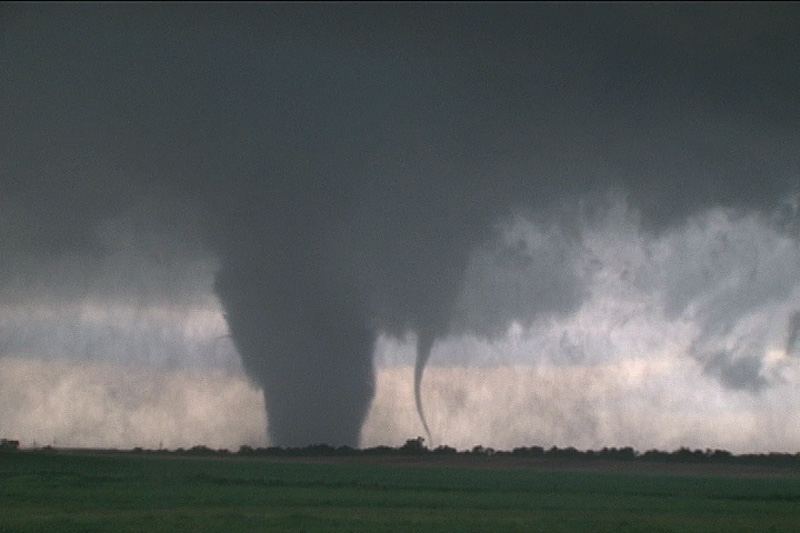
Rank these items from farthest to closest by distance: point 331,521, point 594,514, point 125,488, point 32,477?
1. point 32,477
2. point 125,488
3. point 594,514
4. point 331,521

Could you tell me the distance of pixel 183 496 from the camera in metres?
56.1

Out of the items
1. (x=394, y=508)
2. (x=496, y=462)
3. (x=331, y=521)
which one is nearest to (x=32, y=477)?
(x=394, y=508)

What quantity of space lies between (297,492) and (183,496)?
9686mm

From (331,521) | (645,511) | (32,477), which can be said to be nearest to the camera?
(331,521)

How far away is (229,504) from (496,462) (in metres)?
97.2

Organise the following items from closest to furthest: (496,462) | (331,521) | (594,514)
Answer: (331,521) < (594,514) < (496,462)

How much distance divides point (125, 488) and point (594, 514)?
29.3 meters

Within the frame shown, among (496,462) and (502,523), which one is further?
(496,462)

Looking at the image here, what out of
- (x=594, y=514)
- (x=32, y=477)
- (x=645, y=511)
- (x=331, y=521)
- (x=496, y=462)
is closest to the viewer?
(x=331, y=521)

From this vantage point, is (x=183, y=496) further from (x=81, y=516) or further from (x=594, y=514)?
(x=594, y=514)

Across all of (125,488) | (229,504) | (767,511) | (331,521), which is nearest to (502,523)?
(331,521)

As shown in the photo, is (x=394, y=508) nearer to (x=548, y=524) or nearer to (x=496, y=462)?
(x=548, y=524)

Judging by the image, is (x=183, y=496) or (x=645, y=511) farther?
(x=183, y=496)

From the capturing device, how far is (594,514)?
159ft
